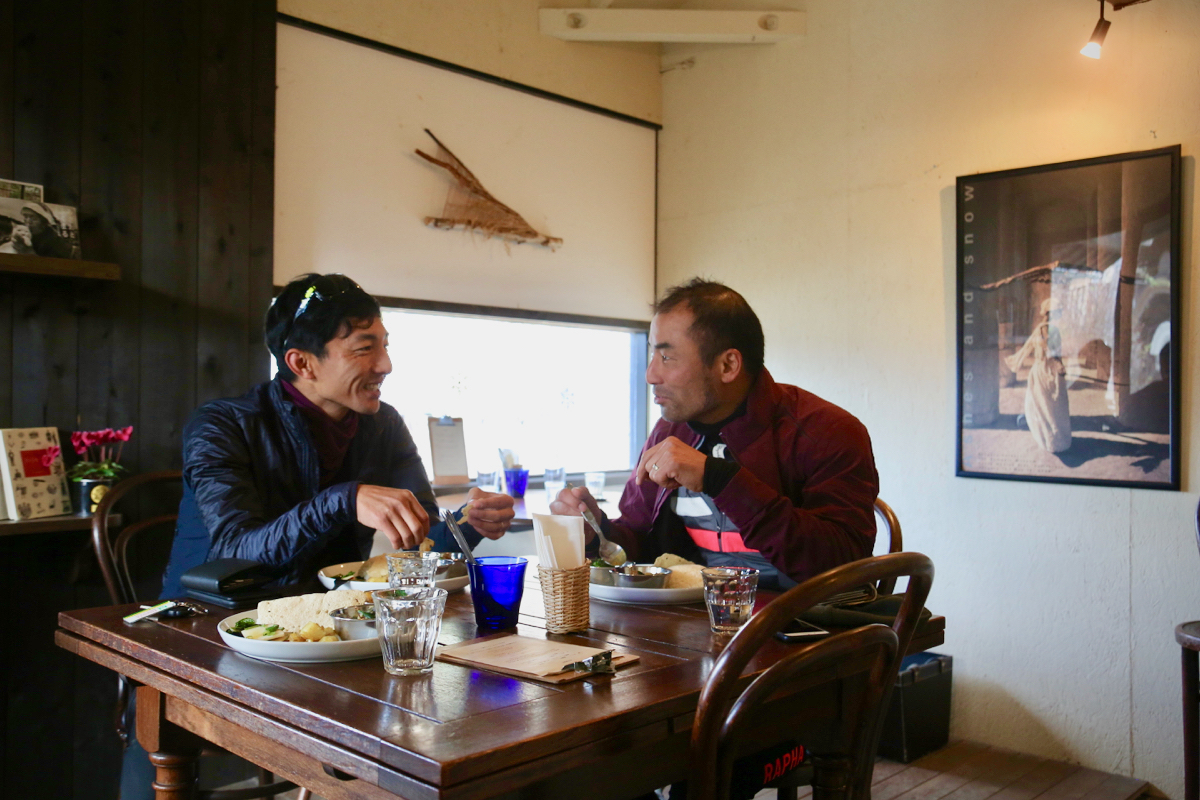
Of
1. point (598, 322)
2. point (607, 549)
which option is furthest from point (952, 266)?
point (607, 549)

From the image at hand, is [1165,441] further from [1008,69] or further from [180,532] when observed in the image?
[180,532]

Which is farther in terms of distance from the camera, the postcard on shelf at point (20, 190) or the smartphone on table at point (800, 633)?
the postcard on shelf at point (20, 190)

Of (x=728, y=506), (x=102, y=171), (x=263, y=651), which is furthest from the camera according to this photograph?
(x=102, y=171)

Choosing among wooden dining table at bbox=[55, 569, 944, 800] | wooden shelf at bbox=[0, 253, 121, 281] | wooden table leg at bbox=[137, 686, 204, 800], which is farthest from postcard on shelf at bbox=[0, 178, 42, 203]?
wooden table leg at bbox=[137, 686, 204, 800]

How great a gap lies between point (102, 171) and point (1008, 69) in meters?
2.85

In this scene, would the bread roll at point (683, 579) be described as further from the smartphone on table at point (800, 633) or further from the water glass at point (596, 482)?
the water glass at point (596, 482)

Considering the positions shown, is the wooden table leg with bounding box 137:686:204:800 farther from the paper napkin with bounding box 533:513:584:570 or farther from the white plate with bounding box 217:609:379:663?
the paper napkin with bounding box 533:513:584:570

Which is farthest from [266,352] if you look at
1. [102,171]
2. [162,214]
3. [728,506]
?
[728,506]

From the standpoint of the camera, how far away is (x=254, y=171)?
9.73ft

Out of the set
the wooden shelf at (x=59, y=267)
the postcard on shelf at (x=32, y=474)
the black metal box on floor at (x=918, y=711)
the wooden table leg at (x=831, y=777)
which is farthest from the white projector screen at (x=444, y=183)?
the wooden table leg at (x=831, y=777)

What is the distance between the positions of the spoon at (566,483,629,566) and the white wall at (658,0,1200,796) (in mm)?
1774

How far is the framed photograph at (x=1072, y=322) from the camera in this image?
2801 millimetres

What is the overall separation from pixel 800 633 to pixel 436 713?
58 cm

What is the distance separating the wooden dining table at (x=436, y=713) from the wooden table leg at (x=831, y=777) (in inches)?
0.9
